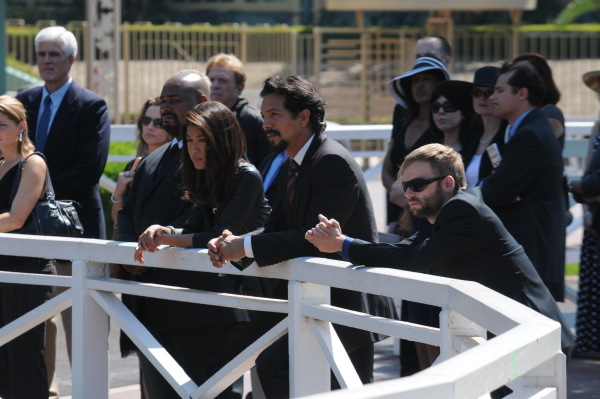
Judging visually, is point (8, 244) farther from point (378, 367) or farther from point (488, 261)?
point (378, 367)

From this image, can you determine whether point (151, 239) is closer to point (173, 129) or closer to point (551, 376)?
point (173, 129)

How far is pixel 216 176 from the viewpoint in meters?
3.96

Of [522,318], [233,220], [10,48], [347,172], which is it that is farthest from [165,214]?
[10,48]

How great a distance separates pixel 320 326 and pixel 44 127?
2.58 meters

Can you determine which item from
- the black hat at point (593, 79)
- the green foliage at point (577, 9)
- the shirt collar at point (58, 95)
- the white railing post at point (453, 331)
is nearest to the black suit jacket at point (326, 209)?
the white railing post at point (453, 331)

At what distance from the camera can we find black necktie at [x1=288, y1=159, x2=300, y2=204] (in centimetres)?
380

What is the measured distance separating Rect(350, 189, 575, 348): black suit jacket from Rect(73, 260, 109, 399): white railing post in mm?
1266

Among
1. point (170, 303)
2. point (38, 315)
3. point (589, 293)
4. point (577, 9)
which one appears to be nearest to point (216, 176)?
point (170, 303)

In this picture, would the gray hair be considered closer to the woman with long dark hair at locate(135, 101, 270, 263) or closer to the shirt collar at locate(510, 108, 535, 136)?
the woman with long dark hair at locate(135, 101, 270, 263)

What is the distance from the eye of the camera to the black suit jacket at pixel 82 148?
208 inches

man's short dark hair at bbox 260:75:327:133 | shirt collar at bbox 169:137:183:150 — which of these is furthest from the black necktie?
shirt collar at bbox 169:137:183:150

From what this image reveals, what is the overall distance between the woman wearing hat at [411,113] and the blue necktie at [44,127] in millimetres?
1971

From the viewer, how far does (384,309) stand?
12.7ft

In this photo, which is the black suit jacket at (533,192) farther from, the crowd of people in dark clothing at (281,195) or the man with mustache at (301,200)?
the man with mustache at (301,200)
